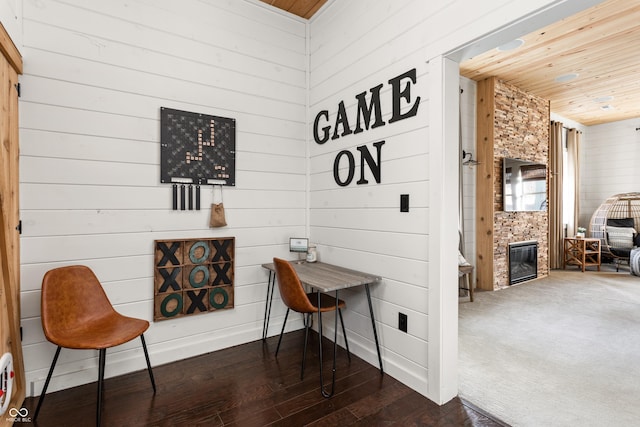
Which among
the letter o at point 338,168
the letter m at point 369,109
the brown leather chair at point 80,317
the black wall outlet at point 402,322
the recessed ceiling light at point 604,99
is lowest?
the black wall outlet at point 402,322

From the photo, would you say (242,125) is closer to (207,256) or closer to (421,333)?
(207,256)

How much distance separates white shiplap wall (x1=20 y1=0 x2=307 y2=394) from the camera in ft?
7.00

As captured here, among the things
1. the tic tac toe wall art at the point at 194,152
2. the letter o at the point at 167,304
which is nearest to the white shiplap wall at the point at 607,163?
the tic tac toe wall art at the point at 194,152

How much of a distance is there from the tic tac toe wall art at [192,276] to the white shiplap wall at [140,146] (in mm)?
72

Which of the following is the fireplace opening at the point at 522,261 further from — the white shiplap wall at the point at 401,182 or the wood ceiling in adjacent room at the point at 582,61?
the white shiplap wall at the point at 401,182

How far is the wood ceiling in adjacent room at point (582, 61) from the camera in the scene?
3311mm

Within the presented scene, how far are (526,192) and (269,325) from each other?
4.49 meters

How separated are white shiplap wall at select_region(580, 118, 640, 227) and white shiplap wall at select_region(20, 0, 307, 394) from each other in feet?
25.4

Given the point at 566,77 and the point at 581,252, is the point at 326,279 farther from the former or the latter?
the point at 581,252

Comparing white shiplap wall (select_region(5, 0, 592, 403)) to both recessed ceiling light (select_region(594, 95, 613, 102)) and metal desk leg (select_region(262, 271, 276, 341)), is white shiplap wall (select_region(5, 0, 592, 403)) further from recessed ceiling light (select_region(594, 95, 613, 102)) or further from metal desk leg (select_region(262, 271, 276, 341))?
recessed ceiling light (select_region(594, 95, 613, 102))

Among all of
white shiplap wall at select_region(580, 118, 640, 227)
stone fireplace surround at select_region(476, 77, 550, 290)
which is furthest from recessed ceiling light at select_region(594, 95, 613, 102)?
white shiplap wall at select_region(580, 118, 640, 227)

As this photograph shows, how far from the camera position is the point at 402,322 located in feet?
7.48

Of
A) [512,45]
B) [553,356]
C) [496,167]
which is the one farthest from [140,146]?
[496,167]

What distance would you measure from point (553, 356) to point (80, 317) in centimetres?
355
